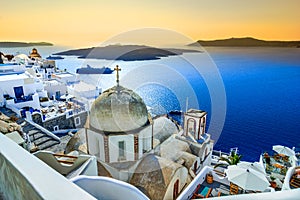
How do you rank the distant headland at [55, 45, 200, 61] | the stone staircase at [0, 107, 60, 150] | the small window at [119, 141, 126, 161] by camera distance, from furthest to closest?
the distant headland at [55, 45, 200, 61], the stone staircase at [0, 107, 60, 150], the small window at [119, 141, 126, 161]

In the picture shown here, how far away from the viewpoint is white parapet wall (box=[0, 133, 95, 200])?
1062 mm

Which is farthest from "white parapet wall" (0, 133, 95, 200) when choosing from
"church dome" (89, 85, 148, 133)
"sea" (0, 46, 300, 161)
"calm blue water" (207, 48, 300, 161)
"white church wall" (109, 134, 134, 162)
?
"calm blue water" (207, 48, 300, 161)

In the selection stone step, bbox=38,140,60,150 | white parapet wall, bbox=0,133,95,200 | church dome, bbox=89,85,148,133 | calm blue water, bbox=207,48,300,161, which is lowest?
calm blue water, bbox=207,48,300,161

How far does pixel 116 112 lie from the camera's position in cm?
554

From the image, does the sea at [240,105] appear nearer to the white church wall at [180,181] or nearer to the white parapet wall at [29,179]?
the white church wall at [180,181]

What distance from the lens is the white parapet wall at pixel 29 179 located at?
106 centimetres

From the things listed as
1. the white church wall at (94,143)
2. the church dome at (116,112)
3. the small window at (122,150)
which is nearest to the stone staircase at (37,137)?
the white church wall at (94,143)

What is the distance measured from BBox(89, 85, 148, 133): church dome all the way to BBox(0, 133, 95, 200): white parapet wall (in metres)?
3.88

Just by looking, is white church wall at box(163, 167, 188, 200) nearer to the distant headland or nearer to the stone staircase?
the stone staircase

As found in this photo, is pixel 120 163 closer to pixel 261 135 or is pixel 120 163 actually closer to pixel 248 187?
pixel 248 187

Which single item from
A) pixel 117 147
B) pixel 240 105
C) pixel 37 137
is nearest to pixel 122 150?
pixel 117 147

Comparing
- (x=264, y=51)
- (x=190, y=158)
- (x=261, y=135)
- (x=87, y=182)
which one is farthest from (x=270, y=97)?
(x=264, y=51)

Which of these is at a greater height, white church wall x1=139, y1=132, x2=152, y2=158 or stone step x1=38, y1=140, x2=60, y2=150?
white church wall x1=139, y1=132, x2=152, y2=158

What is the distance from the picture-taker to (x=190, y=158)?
24.5 ft
